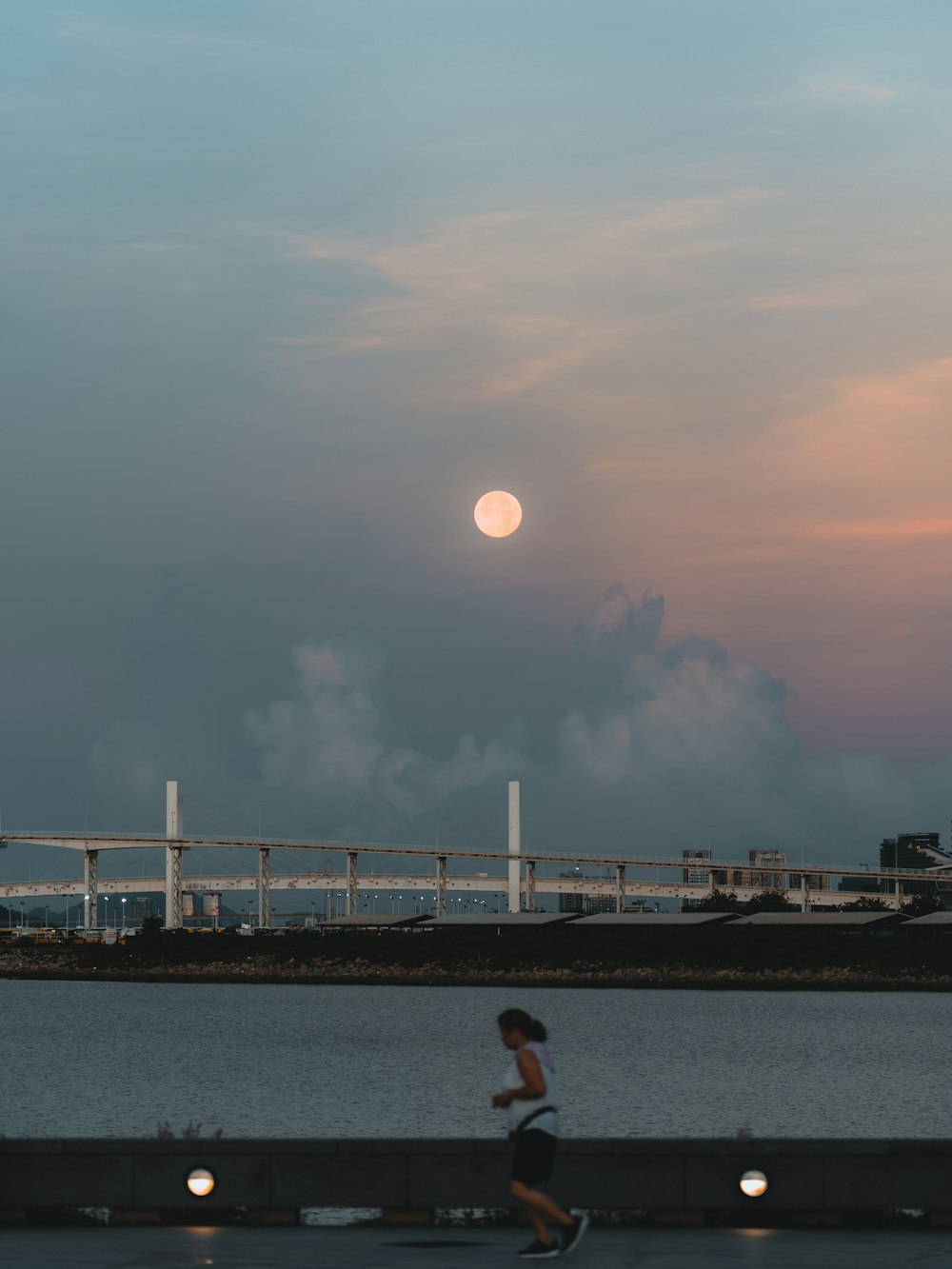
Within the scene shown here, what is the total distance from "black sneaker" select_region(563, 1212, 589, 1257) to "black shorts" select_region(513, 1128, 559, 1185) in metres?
0.59

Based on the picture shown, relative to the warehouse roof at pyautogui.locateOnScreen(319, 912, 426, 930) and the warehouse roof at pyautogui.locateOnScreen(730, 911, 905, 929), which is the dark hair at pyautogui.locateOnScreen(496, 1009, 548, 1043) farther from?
the warehouse roof at pyautogui.locateOnScreen(319, 912, 426, 930)

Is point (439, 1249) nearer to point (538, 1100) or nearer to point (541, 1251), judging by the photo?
point (541, 1251)

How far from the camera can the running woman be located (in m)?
14.1

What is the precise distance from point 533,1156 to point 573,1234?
876 mm

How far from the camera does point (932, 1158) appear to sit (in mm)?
16281

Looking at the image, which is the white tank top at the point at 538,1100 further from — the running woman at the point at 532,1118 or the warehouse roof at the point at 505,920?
the warehouse roof at the point at 505,920

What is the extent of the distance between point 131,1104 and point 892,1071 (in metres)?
28.8

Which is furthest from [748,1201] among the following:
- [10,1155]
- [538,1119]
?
[10,1155]

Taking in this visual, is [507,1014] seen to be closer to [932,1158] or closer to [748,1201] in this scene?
[748,1201]

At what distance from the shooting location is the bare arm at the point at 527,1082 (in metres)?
14.0

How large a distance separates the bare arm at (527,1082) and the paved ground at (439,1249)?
1.34m

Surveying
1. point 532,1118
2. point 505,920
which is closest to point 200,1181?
point 532,1118

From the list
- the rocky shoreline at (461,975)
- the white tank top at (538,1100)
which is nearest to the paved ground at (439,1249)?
the white tank top at (538,1100)

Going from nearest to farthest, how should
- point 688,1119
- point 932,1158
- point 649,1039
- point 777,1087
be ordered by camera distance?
point 932,1158 < point 688,1119 < point 777,1087 < point 649,1039
